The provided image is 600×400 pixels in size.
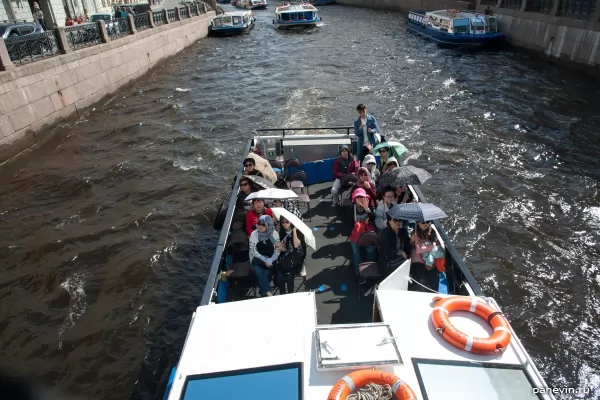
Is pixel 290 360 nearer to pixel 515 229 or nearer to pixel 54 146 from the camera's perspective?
pixel 515 229

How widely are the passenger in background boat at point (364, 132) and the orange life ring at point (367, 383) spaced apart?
26.6ft

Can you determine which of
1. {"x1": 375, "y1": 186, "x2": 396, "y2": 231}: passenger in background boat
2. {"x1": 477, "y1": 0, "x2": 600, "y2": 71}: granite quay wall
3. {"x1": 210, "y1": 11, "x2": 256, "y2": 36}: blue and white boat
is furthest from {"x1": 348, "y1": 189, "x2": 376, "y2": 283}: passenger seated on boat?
{"x1": 210, "y1": 11, "x2": 256, "y2": 36}: blue and white boat

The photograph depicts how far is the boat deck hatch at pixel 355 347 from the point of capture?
400 cm

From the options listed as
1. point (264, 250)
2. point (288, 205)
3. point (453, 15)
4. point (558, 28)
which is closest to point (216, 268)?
point (264, 250)

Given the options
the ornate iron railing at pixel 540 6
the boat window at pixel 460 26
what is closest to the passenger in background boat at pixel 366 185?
the ornate iron railing at pixel 540 6

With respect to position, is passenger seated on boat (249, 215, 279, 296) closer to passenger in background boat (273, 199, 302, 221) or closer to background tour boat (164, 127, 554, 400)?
passenger in background boat (273, 199, 302, 221)

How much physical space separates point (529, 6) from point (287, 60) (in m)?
19.3

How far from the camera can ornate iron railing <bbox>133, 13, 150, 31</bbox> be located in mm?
29766

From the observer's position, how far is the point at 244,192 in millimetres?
8930

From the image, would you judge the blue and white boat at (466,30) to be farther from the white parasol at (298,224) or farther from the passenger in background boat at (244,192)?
the white parasol at (298,224)

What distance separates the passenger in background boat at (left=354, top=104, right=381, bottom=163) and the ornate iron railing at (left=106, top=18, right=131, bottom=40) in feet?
67.1

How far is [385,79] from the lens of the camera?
Result: 2762cm

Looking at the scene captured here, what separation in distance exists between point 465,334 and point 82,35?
2455 cm

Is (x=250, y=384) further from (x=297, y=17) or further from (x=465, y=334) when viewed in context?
(x=297, y=17)
